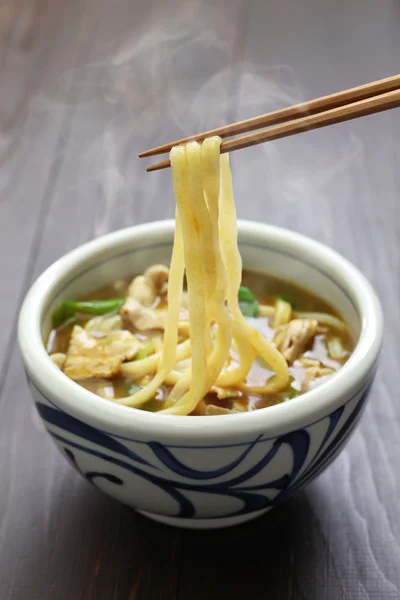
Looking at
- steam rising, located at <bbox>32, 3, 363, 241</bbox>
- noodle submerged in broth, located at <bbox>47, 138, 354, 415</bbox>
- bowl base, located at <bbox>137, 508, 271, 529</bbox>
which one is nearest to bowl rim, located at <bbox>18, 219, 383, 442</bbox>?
noodle submerged in broth, located at <bbox>47, 138, 354, 415</bbox>

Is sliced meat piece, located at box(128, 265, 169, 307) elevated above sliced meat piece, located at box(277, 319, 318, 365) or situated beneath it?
elevated above

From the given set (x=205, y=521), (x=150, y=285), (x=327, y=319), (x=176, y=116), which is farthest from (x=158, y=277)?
(x=176, y=116)

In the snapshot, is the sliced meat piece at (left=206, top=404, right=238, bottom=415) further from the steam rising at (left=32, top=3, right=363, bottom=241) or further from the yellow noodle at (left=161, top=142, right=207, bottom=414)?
the steam rising at (left=32, top=3, right=363, bottom=241)

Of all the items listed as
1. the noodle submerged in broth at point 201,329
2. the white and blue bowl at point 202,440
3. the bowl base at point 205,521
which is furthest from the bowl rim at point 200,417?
the bowl base at point 205,521

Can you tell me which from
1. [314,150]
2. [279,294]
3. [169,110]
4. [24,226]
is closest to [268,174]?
[314,150]

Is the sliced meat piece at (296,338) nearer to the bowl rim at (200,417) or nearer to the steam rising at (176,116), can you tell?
the bowl rim at (200,417)

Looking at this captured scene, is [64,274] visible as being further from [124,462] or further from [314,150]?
[314,150]

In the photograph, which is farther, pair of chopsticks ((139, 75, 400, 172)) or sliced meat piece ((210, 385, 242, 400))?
sliced meat piece ((210, 385, 242, 400))

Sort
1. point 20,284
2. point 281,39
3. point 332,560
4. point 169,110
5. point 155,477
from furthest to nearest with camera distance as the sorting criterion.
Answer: point 281,39, point 169,110, point 20,284, point 332,560, point 155,477

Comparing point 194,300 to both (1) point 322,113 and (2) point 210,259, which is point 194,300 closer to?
(2) point 210,259
